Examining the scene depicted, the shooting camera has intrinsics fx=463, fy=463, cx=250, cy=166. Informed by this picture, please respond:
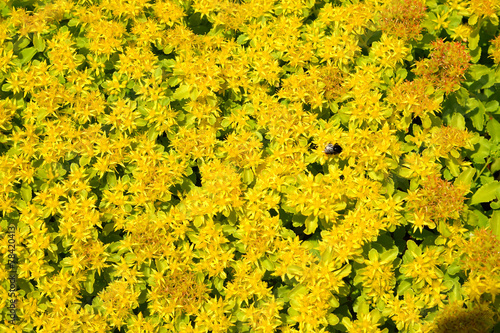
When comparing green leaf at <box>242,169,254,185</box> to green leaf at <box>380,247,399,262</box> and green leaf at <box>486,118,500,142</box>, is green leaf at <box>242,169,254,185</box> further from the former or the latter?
green leaf at <box>486,118,500,142</box>

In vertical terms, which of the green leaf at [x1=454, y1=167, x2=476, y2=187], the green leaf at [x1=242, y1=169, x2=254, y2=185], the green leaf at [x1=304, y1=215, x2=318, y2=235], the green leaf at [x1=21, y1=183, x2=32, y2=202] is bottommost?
the green leaf at [x1=21, y1=183, x2=32, y2=202]

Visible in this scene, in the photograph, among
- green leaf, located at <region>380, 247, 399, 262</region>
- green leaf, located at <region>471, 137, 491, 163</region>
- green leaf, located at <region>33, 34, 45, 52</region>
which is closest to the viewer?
green leaf, located at <region>380, 247, 399, 262</region>

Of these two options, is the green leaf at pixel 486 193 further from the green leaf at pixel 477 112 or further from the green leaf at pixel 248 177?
the green leaf at pixel 248 177

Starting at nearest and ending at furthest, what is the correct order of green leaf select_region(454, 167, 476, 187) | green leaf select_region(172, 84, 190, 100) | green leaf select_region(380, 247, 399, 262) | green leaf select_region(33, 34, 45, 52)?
green leaf select_region(380, 247, 399, 262) → green leaf select_region(454, 167, 476, 187) → green leaf select_region(172, 84, 190, 100) → green leaf select_region(33, 34, 45, 52)

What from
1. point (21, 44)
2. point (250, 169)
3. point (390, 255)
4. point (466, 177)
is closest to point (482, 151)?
point (466, 177)

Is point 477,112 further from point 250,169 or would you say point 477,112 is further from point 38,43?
point 38,43

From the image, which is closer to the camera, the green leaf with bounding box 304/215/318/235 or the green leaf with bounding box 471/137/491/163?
the green leaf with bounding box 304/215/318/235

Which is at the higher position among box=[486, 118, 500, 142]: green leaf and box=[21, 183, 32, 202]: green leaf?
box=[486, 118, 500, 142]: green leaf

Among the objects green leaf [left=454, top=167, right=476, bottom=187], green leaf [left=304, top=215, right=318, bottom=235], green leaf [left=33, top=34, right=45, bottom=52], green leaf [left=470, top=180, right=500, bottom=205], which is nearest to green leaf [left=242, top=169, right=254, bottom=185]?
green leaf [left=304, top=215, right=318, bottom=235]

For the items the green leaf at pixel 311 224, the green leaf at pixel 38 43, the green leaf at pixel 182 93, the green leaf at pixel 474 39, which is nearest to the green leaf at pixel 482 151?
the green leaf at pixel 474 39
